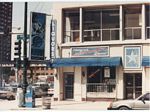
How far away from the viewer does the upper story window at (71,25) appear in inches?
1353

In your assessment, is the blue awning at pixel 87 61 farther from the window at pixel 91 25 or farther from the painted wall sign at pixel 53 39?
the window at pixel 91 25

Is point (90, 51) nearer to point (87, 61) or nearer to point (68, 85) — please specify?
point (87, 61)

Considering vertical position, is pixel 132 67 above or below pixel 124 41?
below

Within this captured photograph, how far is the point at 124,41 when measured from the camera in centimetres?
3247

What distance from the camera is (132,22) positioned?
32969mm

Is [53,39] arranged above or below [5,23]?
below

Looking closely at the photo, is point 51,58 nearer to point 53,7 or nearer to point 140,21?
point 53,7

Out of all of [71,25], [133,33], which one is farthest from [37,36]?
[133,33]

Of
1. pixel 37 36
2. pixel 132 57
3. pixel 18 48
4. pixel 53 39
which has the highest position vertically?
pixel 37 36

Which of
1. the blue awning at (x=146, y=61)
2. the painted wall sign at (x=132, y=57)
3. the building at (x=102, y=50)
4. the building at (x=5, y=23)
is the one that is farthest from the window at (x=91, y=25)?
the building at (x=5, y=23)

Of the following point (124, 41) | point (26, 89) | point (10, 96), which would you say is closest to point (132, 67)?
point (124, 41)

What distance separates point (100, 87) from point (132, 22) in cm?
557

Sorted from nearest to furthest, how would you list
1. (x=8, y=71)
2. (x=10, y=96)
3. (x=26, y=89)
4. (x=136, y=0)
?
(x=26, y=89), (x=136, y=0), (x=10, y=96), (x=8, y=71)

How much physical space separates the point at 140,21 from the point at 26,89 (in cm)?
1068
